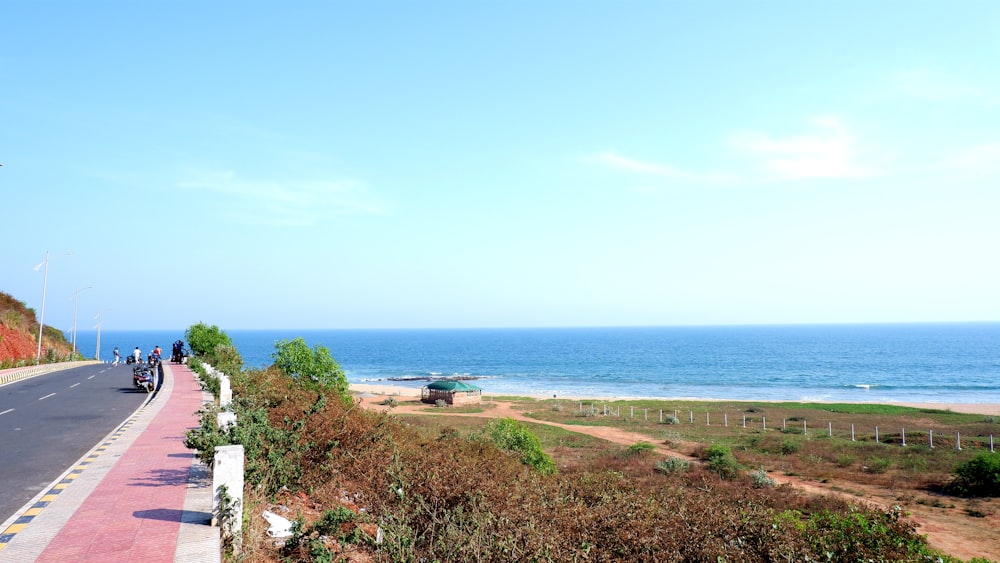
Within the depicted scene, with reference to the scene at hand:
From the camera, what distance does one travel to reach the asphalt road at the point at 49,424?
11.3m

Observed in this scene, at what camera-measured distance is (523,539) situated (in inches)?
260

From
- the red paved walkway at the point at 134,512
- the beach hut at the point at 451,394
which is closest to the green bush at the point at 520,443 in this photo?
the red paved walkway at the point at 134,512

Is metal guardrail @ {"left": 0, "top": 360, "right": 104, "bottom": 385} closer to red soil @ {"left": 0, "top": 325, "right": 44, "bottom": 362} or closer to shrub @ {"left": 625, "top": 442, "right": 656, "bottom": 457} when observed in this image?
red soil @ {"left": 0, "top": 325, "right": 44, "bottom": 362}

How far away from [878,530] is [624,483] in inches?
165

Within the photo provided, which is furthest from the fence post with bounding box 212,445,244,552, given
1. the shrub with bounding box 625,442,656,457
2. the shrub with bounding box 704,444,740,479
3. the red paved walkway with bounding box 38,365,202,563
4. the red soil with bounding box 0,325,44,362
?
the red soil with bounding box 0,325,44,362

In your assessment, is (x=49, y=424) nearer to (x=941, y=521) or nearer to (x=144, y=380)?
(x=144, y=380)

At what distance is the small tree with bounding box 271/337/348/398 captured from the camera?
74.2 feet

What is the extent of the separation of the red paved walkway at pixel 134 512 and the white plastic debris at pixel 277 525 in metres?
1.13

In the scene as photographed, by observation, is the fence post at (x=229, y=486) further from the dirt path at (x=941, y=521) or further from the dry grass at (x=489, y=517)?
the dirt path at (x=941, y=521)

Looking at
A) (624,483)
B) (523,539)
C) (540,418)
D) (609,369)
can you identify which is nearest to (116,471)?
(523,539)

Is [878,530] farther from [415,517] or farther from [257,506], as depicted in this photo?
[257,506]

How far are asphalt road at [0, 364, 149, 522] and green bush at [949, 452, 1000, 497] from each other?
29.8 m

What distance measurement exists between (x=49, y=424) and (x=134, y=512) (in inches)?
507

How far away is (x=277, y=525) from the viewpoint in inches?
322
